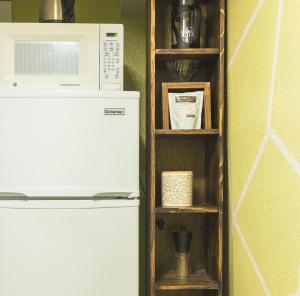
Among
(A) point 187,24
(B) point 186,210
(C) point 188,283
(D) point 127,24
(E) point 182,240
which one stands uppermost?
(D) point 127,24

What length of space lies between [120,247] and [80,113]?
513mm

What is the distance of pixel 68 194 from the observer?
1503 mm

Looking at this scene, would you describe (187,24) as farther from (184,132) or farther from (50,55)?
(50,55)

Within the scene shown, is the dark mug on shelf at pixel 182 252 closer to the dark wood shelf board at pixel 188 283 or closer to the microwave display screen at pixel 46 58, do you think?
the dark wood shelf board at pixel 188 283

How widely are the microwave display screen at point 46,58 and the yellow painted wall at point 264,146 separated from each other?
619 millimetres

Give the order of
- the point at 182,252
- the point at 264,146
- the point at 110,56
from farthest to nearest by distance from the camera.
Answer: the point at 182,252 → the point at 110,56 → the point at 264,146

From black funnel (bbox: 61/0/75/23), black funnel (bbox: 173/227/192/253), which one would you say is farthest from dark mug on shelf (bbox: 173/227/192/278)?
black funnel (bbox: 61/0/75/23)

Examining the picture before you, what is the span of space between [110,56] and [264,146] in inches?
28.0

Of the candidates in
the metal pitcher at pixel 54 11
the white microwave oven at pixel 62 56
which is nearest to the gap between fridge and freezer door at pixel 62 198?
the white microwave oven at pixel 62 56

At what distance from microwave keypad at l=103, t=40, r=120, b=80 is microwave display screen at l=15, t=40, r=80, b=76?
0.11 m

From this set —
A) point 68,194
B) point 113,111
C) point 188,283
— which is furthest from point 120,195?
point 188,283

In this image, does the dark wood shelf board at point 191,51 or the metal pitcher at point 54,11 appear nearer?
the dark wood shelf board at point 191,51

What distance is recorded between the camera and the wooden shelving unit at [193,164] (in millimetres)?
1621

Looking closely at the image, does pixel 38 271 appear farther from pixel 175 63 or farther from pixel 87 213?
pixel 175 63
